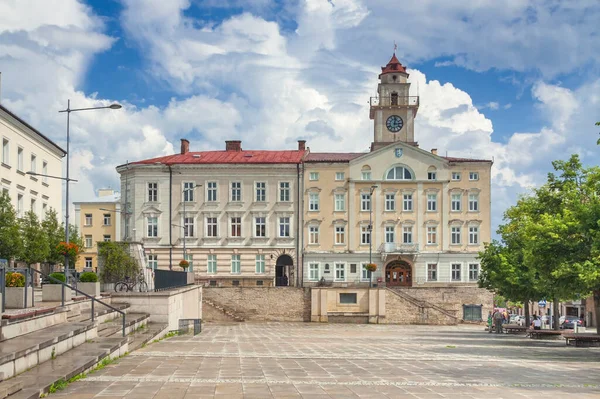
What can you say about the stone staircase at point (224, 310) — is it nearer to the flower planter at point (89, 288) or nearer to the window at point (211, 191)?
the window at point (211, 191)

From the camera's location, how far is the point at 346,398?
43.6 feet

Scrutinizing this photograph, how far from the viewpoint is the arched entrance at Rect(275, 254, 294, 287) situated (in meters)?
66.4

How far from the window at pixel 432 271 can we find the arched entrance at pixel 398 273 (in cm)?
153

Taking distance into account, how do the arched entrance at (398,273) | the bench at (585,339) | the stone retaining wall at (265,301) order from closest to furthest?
the bench at (585,339) → the stone retaining wall at (265,301) → the arched entrance at (398,273)

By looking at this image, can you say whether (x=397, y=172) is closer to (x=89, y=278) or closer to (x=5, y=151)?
(x=5, y=151)

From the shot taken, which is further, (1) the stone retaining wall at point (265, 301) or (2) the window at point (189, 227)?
(2) the window at point (189, 227)

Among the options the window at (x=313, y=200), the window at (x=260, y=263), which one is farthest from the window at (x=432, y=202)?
the window at (x=260, y=263)

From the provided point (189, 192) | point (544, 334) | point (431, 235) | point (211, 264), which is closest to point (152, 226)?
point (189, 192)

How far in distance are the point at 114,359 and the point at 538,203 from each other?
2856 centimetres

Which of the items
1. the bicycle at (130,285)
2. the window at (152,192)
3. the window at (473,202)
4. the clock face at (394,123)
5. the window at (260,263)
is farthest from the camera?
the clock face at (394,123)

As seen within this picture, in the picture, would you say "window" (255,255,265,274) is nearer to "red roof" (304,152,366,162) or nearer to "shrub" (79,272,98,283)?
"red roof" (304,152,366,162)

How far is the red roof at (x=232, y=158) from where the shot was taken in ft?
219

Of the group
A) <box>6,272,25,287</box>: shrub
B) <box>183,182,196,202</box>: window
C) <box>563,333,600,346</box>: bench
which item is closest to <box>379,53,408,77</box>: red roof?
<box>183,182,196,202</box>: window

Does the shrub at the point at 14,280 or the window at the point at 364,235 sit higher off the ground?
the window at the point at 364,235
